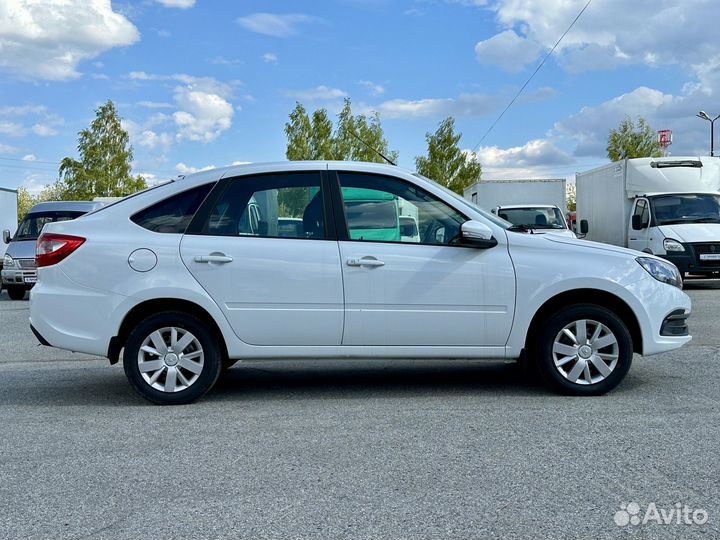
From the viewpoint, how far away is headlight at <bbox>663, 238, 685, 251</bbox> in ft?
52.5

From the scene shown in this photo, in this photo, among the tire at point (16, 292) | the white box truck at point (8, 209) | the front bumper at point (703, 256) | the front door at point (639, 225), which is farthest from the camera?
the white box truck at point (8, 209)

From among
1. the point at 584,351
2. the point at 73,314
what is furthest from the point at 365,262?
the point at 73,314

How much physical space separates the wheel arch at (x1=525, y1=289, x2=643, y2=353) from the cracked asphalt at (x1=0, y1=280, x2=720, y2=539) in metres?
0.48

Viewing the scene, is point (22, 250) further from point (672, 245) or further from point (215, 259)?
point (672, 245)

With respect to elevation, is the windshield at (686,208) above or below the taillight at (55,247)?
above

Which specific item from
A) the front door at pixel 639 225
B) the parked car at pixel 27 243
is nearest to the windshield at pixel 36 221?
the parked car at pixel 27 243

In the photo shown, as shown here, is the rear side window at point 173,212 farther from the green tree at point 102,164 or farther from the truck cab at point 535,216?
the green tree at point 102,164

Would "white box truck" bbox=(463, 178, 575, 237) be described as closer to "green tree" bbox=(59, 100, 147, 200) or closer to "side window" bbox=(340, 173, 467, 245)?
"side window" bbox=(340, 173, 467, 245)

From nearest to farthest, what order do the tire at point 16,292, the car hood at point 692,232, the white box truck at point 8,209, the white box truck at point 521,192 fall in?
the car hood at point 692,232 < the tire at point 16,292 < the white box truck at point 521,192 < the white box truck at point 8,209

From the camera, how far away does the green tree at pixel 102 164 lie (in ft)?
200

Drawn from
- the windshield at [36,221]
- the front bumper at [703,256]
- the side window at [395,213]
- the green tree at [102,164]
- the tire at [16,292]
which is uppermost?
the green tree at [102,164]

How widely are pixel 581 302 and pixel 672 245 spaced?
1101cm

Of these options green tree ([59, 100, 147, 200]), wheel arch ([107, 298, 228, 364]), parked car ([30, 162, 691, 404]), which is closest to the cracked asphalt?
parked car ([30, 162, 691, 404])

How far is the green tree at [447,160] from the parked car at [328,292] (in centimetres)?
4112
